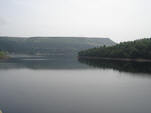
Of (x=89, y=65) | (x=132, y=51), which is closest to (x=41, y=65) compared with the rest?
(x=89, y=65)

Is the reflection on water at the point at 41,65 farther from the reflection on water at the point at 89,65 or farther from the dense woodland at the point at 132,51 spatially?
the dense woodland at the point at 132,51

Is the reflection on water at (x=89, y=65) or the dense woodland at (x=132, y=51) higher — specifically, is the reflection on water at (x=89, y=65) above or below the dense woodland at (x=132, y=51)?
below

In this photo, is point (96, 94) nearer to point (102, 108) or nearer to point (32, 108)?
point (102, 108)

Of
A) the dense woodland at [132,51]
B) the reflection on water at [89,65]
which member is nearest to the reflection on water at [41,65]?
the reflection on water at [89,65]

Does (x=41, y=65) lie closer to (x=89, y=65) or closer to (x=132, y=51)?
(x=89, y=65)

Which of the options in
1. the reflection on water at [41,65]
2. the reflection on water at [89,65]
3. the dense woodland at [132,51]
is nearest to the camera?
the reflection on water at [89,65]

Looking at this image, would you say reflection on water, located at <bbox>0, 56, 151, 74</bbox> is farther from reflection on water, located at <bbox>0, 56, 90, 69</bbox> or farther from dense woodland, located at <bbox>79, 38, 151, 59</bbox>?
dense woodland, located at <bbox>79, 38, 151, 59</bbox>

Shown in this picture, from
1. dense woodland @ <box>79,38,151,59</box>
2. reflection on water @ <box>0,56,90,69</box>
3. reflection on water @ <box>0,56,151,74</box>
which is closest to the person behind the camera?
reflection on water @ <box>0,56,151,74</box>

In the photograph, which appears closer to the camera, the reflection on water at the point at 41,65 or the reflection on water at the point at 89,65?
the reflection on water at the point at 89,65

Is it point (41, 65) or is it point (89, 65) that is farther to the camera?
point (89, 65)

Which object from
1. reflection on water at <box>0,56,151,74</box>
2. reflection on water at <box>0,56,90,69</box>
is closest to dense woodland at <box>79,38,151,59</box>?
reflection on water at <box>0,56,151,74</box>

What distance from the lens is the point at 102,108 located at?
10.5m

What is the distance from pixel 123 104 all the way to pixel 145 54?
156ft

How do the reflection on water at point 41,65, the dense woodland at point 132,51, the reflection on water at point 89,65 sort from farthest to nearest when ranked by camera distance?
1. the dense woodland at point 132,51
2. the reflection on water at point 41,65
3. the reflection on water at point 89,65
